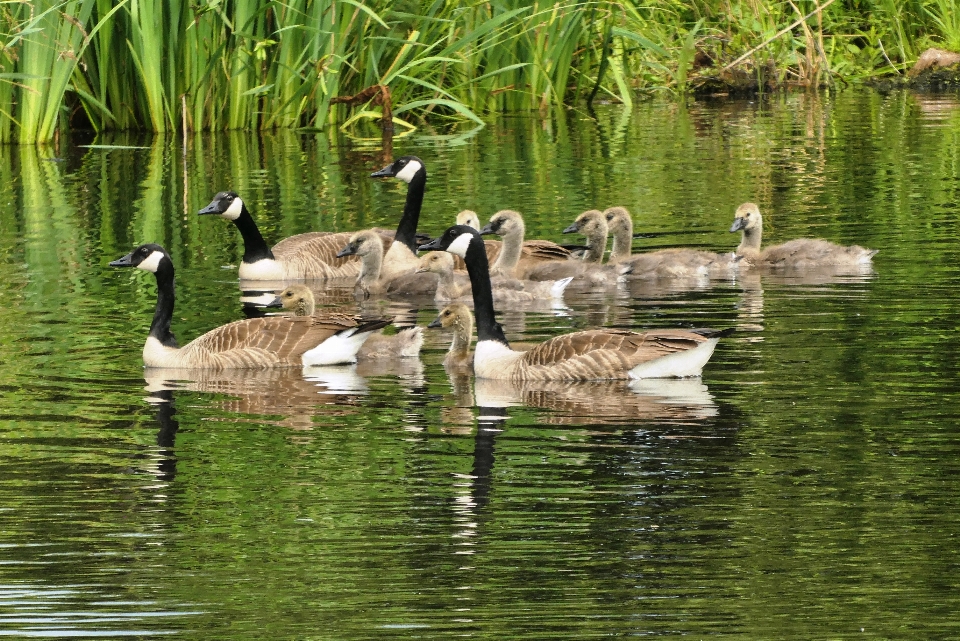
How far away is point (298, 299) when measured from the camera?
1347cm

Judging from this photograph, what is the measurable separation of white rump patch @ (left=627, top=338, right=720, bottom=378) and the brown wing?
7.16 feet

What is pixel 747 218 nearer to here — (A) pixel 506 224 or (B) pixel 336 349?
(A) pixel 506 224

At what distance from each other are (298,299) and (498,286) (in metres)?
2.00

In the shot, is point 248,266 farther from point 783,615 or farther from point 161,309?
point 783,615

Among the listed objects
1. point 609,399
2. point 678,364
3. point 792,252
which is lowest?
point 609,399

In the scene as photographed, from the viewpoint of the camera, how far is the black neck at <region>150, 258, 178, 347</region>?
12.0 metres

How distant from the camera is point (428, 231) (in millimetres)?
17984

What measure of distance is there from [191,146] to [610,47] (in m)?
7.59

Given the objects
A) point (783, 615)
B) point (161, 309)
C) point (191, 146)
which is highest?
point (191, 146)

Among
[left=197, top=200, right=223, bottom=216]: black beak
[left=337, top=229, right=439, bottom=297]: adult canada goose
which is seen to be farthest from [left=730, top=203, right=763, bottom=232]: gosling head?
[left=197, top=200, right=223, bottom=216]: black beak

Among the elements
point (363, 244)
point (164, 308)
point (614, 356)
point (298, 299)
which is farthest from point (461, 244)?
point (363, 244)

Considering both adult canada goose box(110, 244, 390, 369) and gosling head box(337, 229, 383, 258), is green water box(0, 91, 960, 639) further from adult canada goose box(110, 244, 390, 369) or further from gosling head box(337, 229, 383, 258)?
gosling head box(337, 229, 383, 258)

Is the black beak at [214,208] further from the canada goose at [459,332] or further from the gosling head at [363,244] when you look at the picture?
the canada goose at [459,332]

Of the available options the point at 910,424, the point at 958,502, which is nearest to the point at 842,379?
the point at 910,424
